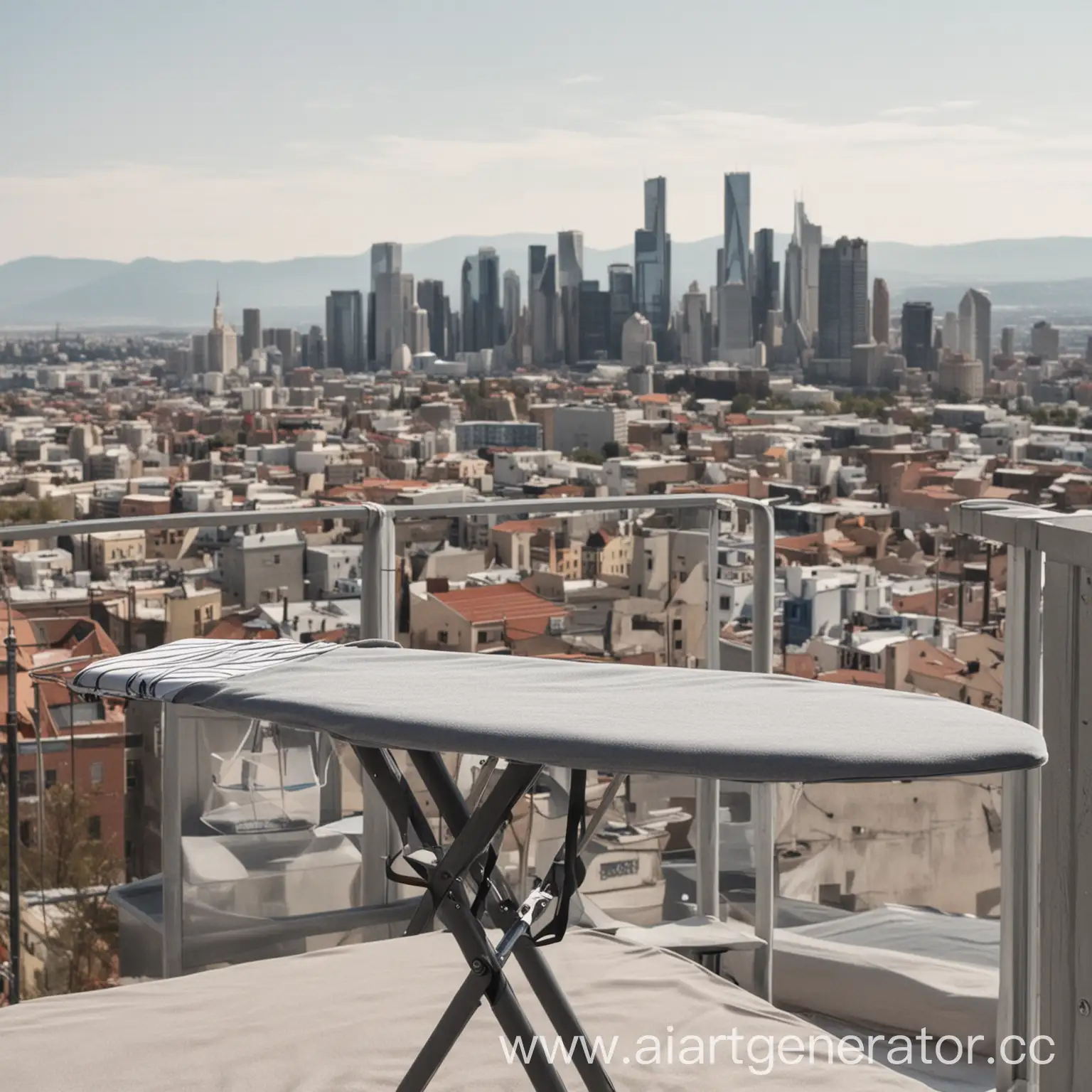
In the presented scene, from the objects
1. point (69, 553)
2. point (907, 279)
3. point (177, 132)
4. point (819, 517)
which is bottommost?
point (819, 517)

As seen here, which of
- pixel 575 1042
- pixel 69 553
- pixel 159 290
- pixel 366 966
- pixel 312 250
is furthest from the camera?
pixel 159 290

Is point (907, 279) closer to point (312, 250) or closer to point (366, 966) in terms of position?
point (312, 250)

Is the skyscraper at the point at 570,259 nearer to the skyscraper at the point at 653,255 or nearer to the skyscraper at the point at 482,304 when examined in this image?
the skyscraper at the point at 653,255

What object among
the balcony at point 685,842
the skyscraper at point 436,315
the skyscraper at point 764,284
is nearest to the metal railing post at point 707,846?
the balcony at point 685,842

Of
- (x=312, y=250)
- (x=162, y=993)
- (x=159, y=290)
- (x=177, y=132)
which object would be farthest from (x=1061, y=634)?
(x=159, y=290)

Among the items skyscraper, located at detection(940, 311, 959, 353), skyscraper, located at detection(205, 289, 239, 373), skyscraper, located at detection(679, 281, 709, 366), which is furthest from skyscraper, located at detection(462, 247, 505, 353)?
skyscraper, located at detection(940, 311, 959, 353)

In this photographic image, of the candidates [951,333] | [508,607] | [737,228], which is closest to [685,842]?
[508,607]

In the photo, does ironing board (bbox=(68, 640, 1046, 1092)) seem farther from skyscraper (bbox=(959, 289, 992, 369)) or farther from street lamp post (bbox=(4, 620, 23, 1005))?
skyscraper (bbox=(959, 289, 992, 369))
